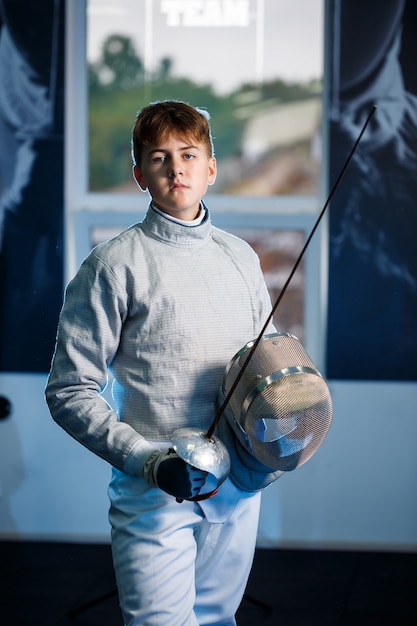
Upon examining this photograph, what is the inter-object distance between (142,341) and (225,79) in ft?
6.66

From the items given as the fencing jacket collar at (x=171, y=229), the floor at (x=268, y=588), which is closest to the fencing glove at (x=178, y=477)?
the fencing jacket collar at (x=171, y=229)

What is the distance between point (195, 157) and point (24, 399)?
1.97 meters

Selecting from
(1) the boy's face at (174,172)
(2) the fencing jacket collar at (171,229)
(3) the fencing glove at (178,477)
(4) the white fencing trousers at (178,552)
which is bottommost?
(4) the white fencing trousers at (178,552)

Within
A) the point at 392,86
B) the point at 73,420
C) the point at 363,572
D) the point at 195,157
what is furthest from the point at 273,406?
the point at 392,86

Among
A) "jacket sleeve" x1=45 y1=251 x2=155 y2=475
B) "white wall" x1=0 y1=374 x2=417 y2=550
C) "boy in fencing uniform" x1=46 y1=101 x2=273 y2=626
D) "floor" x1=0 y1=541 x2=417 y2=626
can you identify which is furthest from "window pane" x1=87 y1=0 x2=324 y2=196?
"jacket sleeve" x1=45 y1=251 x2=155 y2=475

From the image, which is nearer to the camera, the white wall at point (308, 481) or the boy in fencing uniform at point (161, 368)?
the boy in fencing uniform at point (161, 368)

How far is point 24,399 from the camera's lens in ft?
11.2

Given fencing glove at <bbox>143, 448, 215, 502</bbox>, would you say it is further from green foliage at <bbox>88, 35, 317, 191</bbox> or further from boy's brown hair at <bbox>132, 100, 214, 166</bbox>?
green foliage at <bbox>88, 35, 317, 191</bbox>

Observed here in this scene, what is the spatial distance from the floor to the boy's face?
5.06ft

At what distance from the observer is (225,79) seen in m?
3.43

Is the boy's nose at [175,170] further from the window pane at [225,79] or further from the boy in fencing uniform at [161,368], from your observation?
the window pane at [225,79]

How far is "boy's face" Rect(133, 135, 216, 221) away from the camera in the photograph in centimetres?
164

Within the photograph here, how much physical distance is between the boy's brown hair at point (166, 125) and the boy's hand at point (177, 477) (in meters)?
0.56

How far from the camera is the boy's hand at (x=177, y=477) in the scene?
1.43 meters
